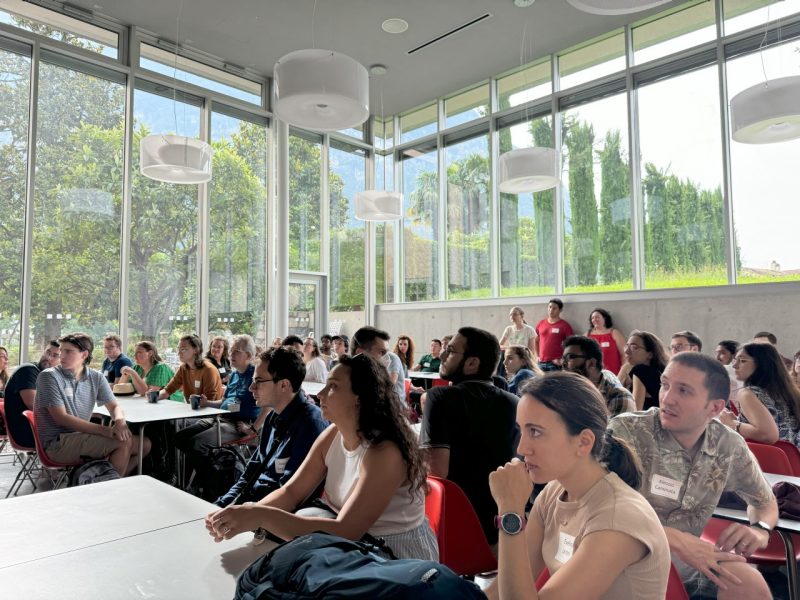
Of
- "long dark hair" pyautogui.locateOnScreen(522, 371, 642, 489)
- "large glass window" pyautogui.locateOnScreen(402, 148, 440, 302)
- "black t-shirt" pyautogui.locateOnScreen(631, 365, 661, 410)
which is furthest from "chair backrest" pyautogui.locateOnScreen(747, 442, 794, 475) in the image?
"large glass window" pyautogui.locateOnScreen(402, 148, 440, 302)

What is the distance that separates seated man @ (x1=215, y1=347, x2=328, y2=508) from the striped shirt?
6.77 ft

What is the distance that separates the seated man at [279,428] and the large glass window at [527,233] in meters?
7.79

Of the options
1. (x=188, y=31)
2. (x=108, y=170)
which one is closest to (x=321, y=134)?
(x=188, y=31)

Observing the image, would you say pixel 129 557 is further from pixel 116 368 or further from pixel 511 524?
pixel 116 368

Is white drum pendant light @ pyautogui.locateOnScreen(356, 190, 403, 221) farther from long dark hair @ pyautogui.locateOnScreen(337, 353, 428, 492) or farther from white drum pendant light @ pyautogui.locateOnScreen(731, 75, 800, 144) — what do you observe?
long dark hair @ pyautogui.locateOnScreen(337, 353, 428, 492)

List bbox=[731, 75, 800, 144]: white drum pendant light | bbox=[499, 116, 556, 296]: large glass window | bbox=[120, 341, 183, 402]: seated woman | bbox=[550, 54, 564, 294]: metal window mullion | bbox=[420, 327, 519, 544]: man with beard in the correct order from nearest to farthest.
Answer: bbox=[420, 327, 519, 544]: man with beard
bbox=[731, 75, 800, 144]: white drum pendant light
bbox=[120, 341, 183, 402]: seated woman
bbox=[550, 54, 564, 294]: metal window mullion
bbox=[499, 116, 556, 296]: large glass window

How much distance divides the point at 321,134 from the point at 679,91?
22.0ft

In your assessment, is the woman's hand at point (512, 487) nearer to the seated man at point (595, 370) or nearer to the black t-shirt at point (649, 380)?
the seated man at point (595, 370)

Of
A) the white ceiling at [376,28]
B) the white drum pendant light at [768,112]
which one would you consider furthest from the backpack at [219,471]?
the white ceiling at [376,28]

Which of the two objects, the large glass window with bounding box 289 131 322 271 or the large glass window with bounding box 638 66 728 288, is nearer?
the large glass window with bounding box 638 66 728 288

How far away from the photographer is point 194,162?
6.73 metres

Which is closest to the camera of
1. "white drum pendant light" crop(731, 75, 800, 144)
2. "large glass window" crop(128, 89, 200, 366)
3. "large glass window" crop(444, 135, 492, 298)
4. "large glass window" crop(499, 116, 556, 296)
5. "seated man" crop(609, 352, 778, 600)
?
"seated man" crop(609, 352, 778, 600)

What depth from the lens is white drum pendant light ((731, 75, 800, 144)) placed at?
17.3 feet

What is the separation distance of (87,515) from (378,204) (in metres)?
7.84
